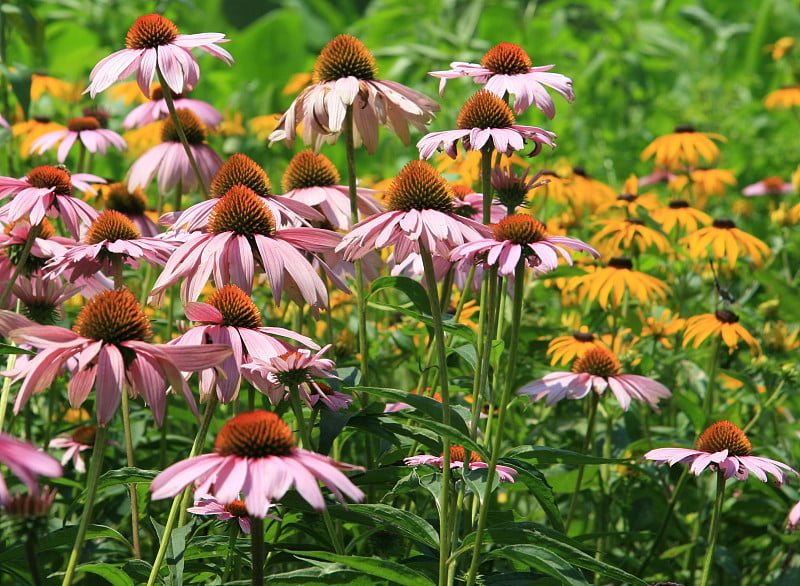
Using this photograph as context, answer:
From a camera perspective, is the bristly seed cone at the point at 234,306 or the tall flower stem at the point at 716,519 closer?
the bristly seed cone at the point at 234,306

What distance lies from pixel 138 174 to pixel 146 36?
0.41m

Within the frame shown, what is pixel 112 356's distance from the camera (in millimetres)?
921

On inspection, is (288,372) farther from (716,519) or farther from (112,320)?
(716,519)

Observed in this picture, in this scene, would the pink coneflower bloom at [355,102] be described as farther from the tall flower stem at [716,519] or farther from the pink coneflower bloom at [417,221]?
the tall flower stem at [716,519]

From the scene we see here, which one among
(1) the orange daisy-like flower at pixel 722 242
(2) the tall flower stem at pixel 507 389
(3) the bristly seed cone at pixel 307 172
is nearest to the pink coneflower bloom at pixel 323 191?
(3) the bristly seed cone at pixel 307 172

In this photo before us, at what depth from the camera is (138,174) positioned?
5.95 ft

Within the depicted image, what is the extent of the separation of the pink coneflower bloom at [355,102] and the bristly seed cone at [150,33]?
0.21 metres

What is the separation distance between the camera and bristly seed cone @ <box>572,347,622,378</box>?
163 centimetres

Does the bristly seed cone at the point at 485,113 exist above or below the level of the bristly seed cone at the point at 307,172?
above

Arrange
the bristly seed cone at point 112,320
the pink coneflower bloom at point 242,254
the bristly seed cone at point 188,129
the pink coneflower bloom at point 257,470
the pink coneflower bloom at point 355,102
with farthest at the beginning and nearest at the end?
the bristly seed cone at point 188,129, the pink coneflower bloom at point 355,102, the pink coneflower bloom at point 242,254, the bristly seed cone at point 112,320, the pink coneflower bloom at point 257,470

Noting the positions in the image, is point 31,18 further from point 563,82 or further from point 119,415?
point 563,82

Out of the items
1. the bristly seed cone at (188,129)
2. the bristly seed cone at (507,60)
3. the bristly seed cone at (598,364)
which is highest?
the bristly seed cone at (507,60)

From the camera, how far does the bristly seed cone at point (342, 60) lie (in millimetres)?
1458

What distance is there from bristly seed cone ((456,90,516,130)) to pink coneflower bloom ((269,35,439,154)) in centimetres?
10
